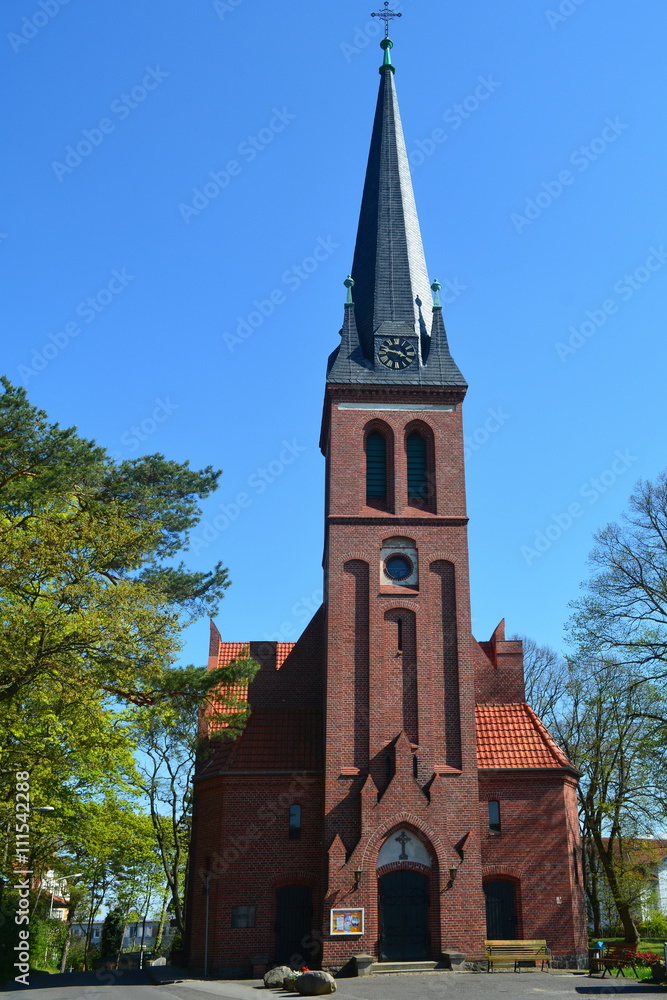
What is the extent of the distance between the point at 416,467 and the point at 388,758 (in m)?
9.75

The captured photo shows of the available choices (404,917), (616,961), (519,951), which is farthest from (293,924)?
(616,961)

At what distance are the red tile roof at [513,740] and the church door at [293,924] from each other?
21.7 ft

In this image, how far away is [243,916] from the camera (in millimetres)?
26062

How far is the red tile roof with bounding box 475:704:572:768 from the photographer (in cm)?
2822

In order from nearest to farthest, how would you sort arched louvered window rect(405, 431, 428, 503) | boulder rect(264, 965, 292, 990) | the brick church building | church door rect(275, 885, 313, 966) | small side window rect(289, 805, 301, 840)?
boulder rect(264, 965, 292, 990), the brick church building, church door rect(275, 885, 313, 966), small side window rect(289, 805, 301, 840), arched louvered window rect(405, 431, 428, 503)

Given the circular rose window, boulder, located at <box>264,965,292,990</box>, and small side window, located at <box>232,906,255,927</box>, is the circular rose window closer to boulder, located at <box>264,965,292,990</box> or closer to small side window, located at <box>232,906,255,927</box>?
small side window, located at <box>232,906,255,927</box>

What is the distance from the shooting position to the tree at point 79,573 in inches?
719

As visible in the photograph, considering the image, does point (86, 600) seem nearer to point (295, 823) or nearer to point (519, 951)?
point (295, 823)

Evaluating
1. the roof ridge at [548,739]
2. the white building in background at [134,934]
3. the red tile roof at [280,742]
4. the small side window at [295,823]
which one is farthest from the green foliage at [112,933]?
the roof ridge at [548,739]

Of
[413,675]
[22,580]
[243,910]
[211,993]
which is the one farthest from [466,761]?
[22,580]

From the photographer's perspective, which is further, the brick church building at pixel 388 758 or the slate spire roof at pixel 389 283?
the slate spire roof at pixel 389 283

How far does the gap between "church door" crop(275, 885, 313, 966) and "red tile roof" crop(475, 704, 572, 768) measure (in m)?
6.61

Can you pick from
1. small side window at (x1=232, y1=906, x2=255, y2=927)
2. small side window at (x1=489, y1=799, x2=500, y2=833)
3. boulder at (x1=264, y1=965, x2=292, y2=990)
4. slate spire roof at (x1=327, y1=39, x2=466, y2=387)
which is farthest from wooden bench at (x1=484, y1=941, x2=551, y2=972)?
slate spire roof at (x1=327, y1=39, x2=466, y2=387)

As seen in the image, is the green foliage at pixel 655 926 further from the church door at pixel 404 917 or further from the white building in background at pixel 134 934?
the white building in background at pixel 134 934
